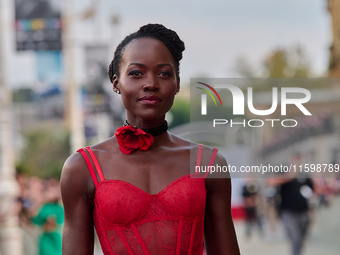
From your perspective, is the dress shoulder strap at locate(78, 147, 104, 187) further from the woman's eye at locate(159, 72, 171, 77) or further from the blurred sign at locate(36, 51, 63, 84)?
the blurred sign at locate(36, 51, 63, 84)

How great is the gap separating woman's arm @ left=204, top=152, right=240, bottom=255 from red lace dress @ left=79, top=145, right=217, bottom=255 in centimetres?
11

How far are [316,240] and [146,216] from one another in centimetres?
1106

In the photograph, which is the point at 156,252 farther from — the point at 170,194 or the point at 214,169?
the point at 214,169

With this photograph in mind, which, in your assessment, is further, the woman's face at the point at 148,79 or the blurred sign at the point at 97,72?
the blurred sign at the point at 97,72

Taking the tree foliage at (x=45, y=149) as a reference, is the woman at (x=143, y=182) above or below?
above

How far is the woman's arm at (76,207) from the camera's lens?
2.32m

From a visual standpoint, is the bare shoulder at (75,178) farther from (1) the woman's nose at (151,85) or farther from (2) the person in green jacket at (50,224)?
(2) the person in green jacket at (50,224)

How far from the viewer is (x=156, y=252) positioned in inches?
89.9

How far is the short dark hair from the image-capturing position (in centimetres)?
238

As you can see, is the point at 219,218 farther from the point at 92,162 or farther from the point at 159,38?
the point at 159,38

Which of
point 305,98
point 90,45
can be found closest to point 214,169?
point 305,98

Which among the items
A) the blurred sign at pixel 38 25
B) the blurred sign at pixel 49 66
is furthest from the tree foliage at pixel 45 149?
the blurred sign at pixel 38 25

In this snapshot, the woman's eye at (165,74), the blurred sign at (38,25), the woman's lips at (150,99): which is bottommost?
the woman's lips at (150,99)

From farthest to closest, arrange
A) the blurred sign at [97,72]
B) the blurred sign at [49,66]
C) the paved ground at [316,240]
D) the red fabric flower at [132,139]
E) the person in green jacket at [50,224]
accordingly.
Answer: the blurred sign at [49,66] < the blurred sign at [97,72] < the paved ground at [316,240] < the person in green jacket at [50,224] < the red fabric flower at [132,139]
